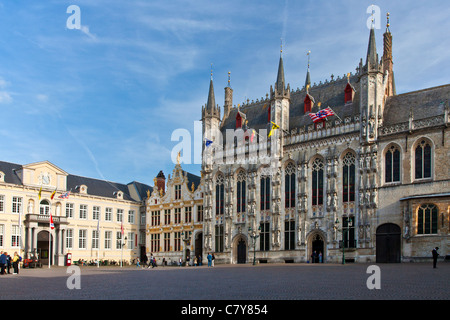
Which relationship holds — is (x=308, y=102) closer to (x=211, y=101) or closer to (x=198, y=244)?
(x=211, y=101)

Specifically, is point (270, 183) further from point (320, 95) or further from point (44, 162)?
point (44, 162)

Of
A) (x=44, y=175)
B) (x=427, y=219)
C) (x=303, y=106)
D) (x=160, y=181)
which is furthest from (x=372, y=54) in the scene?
(x=44, y=175)

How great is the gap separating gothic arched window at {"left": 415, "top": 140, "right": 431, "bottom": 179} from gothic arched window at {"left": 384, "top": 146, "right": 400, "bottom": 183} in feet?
5.63

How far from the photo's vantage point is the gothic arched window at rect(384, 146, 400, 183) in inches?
1754

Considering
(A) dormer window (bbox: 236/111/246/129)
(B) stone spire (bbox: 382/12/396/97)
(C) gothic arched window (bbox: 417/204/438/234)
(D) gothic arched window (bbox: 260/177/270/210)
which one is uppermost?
(B) stone spire (bbox: 382/12/396/97)

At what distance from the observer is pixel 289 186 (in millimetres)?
52750

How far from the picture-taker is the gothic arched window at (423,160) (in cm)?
4281

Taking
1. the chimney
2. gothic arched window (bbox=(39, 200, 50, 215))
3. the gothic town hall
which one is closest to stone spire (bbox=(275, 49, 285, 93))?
the gothic town hall

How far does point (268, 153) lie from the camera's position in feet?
180

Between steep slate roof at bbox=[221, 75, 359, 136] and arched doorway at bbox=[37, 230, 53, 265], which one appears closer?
steep slate roof at bbox=[221, 75, 359, 136]

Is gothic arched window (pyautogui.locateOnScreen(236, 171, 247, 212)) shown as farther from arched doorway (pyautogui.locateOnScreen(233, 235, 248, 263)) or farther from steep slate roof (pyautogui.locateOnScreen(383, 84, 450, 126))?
steep slate roof (pyautogui.locateOnScreen(383, 84, 450, 126))

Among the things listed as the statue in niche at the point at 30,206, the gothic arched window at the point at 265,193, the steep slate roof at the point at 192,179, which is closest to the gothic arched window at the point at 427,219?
the gothic arched window at the point at 265,193
